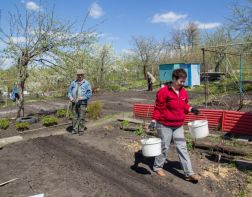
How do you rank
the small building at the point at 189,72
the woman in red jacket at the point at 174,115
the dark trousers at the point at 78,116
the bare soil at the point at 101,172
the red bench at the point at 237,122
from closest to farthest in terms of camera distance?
the bare soil at the point at 101,172 < the woman in red jacket at the point at 174,115 < the red bench at the point at 237,122 < the dark trousers at the point at 78,116 < the small building at the point at 189,72

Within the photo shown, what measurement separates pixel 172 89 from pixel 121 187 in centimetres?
175

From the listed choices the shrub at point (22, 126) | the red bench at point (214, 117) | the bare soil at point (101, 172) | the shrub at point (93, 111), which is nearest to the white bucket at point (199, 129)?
the bare soil at point (101, 172)

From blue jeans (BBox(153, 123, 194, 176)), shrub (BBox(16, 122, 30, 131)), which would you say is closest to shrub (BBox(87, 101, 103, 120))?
shrub (BBox(16, 122, 30, 131))

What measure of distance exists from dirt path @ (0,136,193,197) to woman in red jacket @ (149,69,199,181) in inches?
20.1

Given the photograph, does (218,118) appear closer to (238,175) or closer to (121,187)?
(238,175)

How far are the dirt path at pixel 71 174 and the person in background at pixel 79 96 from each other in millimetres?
1249

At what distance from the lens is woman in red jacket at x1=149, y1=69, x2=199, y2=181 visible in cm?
463

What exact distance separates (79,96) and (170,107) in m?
4.06

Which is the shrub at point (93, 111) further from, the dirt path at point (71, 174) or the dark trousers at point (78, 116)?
the dirt path at point (71, 174)

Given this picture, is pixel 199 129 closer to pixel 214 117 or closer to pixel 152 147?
pixel 152 147

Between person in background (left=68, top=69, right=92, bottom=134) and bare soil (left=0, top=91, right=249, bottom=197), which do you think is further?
person in background (left=68, top=69, right=92, bottom=134)

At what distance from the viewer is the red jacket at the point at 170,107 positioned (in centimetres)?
467

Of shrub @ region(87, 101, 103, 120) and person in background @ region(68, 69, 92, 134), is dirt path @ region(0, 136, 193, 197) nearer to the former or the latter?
person in background @ region(68, 69, 92, 134)

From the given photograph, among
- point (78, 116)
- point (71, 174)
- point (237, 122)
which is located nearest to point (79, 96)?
point (78, 116)
